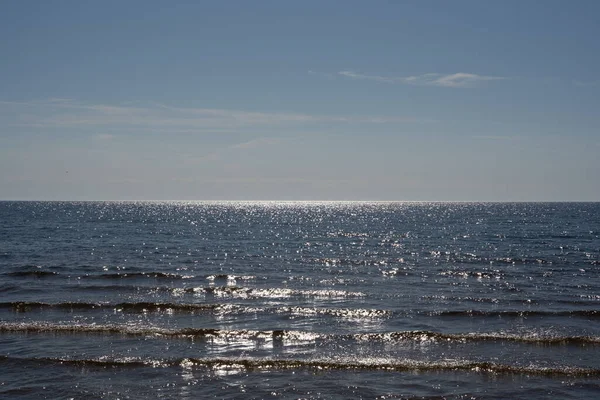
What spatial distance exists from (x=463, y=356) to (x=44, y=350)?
553 inches

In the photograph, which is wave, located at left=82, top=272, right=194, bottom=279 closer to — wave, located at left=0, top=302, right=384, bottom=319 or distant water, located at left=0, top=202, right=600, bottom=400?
distant water, located at left=0, top=202, right=600, bottom=400

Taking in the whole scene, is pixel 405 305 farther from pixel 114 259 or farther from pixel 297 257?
pixel 114 259

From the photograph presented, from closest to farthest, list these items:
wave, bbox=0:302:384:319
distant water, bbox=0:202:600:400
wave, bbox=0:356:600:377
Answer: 1. distant water, bbox=0:202:600:400
2. wave, bbox=0:356:600:377
3. wave, bbox=0:302:384:319

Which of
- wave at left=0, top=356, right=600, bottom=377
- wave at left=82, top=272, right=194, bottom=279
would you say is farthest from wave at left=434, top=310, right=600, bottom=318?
wave at left=82, top=272, right=194, bottom=279

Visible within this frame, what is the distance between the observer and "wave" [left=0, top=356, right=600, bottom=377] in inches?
648

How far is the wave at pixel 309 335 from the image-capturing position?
65.7 feet

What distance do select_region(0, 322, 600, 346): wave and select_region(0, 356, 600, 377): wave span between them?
285 centimetres

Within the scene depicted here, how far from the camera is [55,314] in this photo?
2423cm

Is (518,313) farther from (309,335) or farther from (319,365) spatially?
(319,365)

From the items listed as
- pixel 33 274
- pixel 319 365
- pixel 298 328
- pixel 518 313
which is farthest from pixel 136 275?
pixel 518 313

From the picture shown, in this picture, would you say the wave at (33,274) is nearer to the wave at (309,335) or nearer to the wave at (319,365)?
the wave at (309,335)

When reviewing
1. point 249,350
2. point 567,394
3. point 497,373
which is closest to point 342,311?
point 249,350

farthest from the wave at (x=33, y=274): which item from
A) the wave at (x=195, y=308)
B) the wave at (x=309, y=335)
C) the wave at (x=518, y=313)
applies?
the wave at (x=518, y=313)

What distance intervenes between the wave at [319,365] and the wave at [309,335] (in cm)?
285
